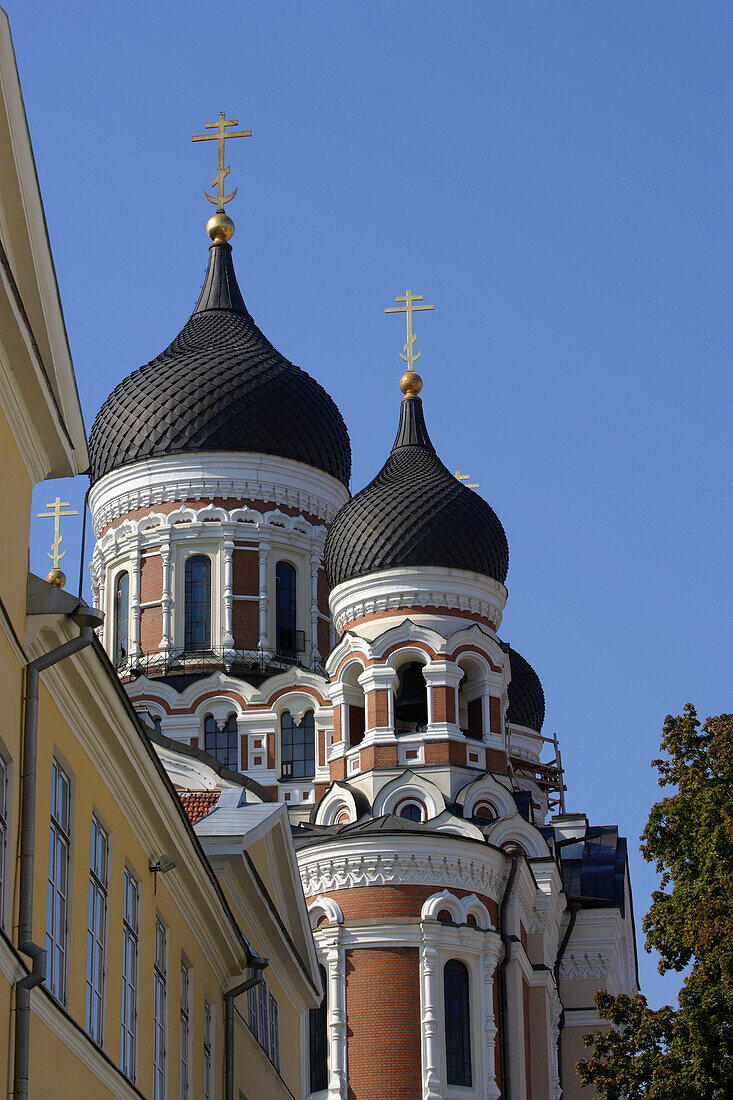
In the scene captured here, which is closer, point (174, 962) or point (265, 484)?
point (174, 962)

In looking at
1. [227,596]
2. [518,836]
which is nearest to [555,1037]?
[518,836]

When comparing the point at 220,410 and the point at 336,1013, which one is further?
the point at 220,410

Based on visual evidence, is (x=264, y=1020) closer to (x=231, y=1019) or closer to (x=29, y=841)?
(x=231, y=1019)

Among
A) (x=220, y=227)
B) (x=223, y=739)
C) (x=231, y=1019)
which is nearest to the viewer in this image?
(x=231, y=1019)

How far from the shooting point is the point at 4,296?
31.0ft

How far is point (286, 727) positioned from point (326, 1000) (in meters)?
6.58

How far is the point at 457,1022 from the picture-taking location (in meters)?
28.3

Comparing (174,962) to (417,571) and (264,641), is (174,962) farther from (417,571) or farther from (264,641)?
(264,641)

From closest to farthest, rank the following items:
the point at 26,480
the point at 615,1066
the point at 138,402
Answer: the point at 26,480 < the point at 615,1066 < the point at 138,402

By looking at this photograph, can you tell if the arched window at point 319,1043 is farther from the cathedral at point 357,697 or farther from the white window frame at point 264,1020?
the white window frame at point 264,1020

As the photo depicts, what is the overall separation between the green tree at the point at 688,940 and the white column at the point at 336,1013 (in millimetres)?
7800

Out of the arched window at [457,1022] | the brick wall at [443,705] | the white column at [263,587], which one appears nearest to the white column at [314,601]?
the white column at [263,587]

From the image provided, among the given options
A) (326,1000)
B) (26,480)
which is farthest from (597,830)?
(26,480)

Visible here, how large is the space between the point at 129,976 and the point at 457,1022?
55.5ft
